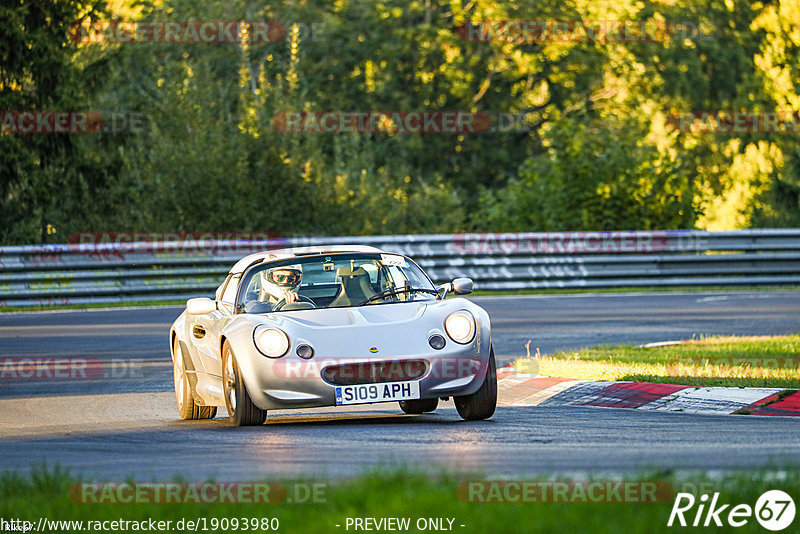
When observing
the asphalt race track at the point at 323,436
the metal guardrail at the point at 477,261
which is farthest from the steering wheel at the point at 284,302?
the metal guardrail at the point at 477,261

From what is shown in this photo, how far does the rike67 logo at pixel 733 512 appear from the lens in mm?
5531

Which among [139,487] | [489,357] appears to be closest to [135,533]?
[139,487]

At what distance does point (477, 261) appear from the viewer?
2616cm

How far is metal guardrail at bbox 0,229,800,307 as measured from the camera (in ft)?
79.4

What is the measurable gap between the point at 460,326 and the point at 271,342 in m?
1.38

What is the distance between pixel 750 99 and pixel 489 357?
133ft

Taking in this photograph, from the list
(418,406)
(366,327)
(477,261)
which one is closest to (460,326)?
(366,327)

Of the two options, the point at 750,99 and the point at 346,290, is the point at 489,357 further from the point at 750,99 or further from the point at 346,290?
the point at 750,99

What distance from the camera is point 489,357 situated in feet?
33.2

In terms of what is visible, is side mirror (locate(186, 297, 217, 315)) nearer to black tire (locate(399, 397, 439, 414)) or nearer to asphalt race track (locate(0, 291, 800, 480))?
asphalt race track (locate(0, 291, 800, 480))

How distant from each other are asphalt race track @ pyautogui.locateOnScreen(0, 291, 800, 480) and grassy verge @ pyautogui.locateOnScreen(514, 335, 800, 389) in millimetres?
1183

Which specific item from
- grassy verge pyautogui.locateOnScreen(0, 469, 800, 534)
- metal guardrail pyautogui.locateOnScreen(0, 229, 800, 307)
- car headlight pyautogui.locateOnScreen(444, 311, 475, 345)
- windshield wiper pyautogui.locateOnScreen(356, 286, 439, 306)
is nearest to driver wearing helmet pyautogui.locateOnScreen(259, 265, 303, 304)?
windshield wiper pyautogui.locateOnScreen(356, 286, 439, 306)

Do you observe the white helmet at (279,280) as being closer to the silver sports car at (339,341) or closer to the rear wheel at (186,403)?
the silver sports car at (339,341)

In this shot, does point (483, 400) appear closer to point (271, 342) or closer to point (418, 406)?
point (418, 406)
